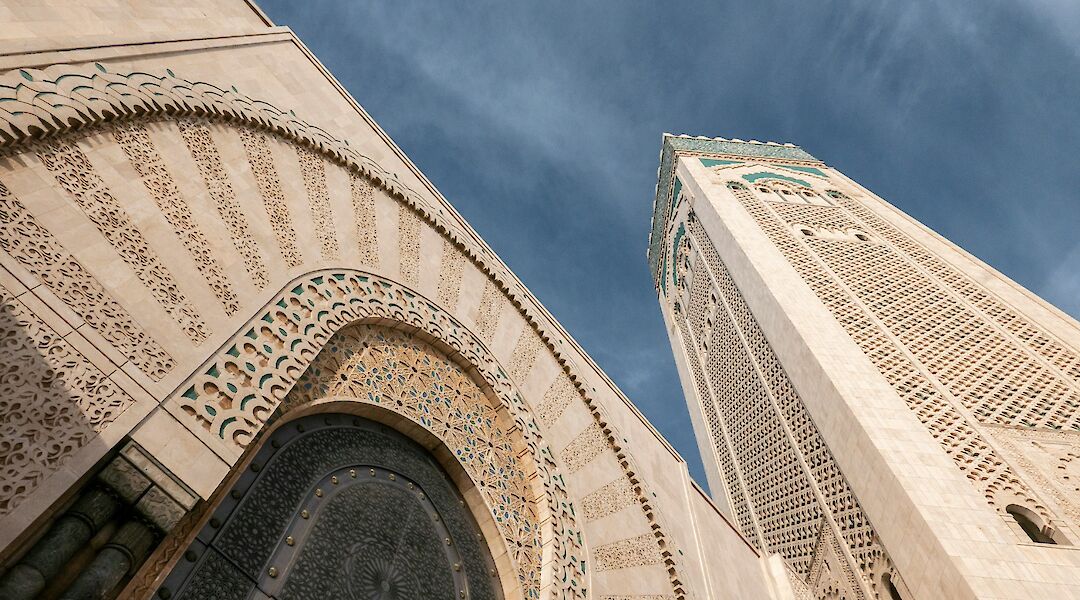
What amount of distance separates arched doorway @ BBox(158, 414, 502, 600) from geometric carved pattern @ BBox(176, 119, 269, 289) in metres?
0.54

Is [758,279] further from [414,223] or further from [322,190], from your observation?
[322,190]

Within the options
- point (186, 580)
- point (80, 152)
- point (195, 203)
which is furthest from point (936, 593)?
point (80, 152)

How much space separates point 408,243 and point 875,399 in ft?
10.4

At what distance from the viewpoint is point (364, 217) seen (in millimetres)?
2824

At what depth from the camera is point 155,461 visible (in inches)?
58.3

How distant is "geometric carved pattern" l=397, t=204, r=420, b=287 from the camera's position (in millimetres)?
2898

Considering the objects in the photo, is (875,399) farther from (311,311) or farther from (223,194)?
(223,194)

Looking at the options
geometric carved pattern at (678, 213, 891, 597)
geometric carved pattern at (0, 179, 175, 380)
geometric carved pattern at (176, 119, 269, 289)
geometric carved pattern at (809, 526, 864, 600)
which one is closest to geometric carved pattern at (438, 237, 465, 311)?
geometric carved pattern at (176, 119, 269, 289)

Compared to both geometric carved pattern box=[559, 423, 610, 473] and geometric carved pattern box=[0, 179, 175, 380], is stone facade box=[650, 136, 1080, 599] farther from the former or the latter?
geometric carved pattern box=[0, 179, 175, 380]

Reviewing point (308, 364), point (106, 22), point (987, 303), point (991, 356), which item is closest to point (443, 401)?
point (308, 364)

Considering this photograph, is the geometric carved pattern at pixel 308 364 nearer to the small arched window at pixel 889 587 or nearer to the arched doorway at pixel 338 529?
the arched doorway at pixel 338 529

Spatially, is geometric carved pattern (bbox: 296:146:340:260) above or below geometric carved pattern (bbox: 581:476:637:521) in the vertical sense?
above

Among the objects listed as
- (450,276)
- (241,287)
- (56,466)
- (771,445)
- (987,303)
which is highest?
(987,303)

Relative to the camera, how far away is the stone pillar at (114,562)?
1.29m
